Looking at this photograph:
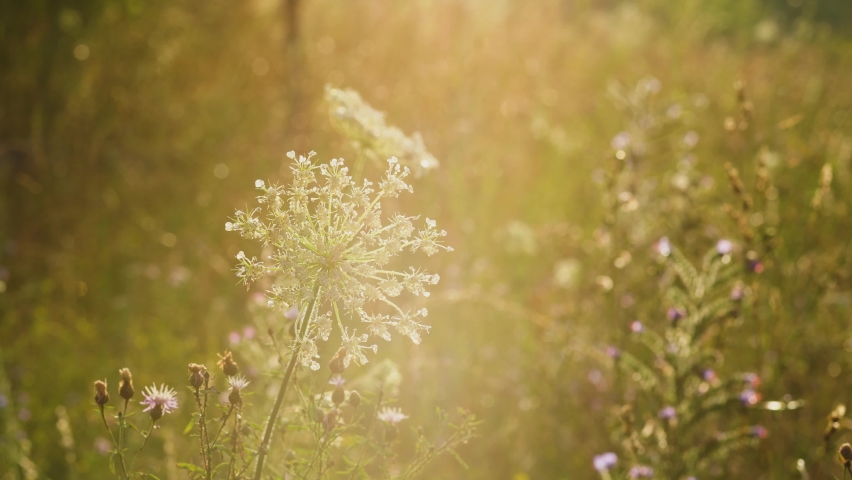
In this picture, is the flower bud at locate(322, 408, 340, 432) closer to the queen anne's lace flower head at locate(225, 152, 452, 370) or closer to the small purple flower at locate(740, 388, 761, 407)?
the queen anne's lace flower head at locate(225, 152, 452, 370)

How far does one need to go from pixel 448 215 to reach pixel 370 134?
2.18 metres

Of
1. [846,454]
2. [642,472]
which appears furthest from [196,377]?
[642,472]

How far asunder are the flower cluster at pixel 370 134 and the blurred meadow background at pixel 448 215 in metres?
0.30

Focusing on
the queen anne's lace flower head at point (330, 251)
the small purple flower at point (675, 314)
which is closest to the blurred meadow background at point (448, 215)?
the small purple flower at point (675, 314)

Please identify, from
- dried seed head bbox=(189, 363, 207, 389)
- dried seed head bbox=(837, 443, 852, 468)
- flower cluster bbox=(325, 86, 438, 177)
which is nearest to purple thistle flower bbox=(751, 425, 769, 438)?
dried seed head bbox=(837, 443, 852, 468)

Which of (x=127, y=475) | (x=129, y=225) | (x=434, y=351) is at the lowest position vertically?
(x=127, y=475)

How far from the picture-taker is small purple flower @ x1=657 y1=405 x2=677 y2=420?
1.90 m

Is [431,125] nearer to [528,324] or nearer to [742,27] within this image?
[528,324]

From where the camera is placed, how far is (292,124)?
436 centimetres

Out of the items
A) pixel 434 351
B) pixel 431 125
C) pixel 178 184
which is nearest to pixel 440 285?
pixel 434 351

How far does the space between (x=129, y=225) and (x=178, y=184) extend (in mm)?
Answer: 396

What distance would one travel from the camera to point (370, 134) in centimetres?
186

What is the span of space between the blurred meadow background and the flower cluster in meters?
0.30

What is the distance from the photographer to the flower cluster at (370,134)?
6.04 feet
